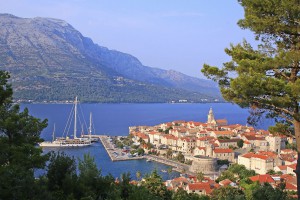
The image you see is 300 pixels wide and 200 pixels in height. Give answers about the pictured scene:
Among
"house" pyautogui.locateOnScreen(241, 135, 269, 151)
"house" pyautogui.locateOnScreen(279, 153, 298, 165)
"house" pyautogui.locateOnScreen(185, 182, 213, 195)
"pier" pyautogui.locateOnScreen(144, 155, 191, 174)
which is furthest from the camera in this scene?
"house" pyautogui.locateOnScreen(241, 135, 269, 151)

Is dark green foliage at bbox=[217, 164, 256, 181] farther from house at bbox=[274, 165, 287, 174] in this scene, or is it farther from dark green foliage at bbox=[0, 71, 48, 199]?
dark green foliage at bbox=[0, 71, 48, 199]

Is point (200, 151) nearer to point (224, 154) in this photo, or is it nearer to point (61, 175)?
point (224, 154)

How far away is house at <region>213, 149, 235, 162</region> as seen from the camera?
3669cm

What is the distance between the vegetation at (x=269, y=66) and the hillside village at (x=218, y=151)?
14629mm

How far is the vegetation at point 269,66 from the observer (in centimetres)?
689

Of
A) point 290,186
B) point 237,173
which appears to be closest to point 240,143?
point 237,173

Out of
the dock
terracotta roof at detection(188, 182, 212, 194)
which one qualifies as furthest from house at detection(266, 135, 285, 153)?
terracotta roof at detection(188, 182, 212, 194)

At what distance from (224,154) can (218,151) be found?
0.64 m

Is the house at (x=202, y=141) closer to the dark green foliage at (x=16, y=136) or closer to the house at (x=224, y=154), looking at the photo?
the house at (x=224, y=154)

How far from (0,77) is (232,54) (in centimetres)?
487

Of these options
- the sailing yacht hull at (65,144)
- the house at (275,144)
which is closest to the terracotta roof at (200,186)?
the house at (275,144)

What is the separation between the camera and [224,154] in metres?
36.7

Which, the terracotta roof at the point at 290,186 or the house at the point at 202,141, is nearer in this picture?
the terracotta roof at the point at 290,186

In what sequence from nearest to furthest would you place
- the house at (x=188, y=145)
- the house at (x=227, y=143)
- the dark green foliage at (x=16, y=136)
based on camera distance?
the dark green foliage at (x=16, y=136)
the house at (x=227, y=143)
the house at (x=188, y=145)
